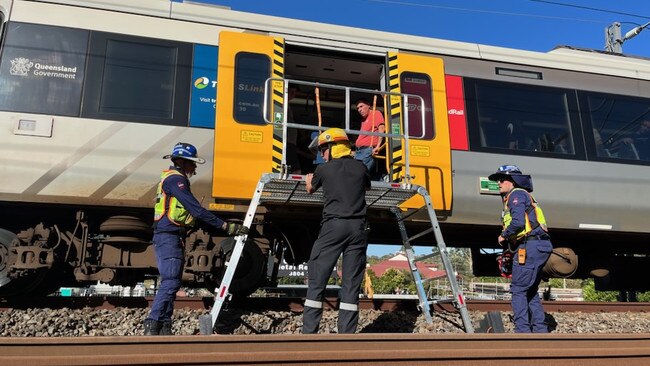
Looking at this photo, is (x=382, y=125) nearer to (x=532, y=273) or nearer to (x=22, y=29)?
(x=532, y=273)

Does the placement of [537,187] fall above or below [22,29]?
below

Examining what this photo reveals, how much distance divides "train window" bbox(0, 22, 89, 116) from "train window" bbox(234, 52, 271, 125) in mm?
1643

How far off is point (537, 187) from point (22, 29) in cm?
613

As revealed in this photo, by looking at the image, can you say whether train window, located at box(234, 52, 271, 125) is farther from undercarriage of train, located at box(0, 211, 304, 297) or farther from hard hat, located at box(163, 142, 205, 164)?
undercarriage of train, located at box(0, 211, 304, 297)

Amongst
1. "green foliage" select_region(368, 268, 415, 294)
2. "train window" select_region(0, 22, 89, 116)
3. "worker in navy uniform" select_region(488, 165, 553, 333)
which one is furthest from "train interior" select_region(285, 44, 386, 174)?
"green foliage" select_region(368, 268, 415, 294)

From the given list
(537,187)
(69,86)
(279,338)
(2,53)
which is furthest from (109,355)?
(537,187)

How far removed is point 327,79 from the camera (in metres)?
7.14

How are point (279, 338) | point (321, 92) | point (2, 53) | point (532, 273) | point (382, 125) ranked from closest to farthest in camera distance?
point (279, 338) → point (532, 273) → point (2, 53) → point (382, 125) → point (321, 92)

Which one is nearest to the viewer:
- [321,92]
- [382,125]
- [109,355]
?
[109,355]

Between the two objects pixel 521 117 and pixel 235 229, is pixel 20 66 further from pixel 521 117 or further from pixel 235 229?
pixel 521 117

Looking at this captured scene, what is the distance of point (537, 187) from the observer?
6199 millimetres

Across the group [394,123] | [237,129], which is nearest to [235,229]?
[237,129]

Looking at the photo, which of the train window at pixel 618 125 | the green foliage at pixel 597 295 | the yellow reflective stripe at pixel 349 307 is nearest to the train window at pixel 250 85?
the yellow reflective stripe at pixel 349 307

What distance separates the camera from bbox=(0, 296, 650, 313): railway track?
5219mm
